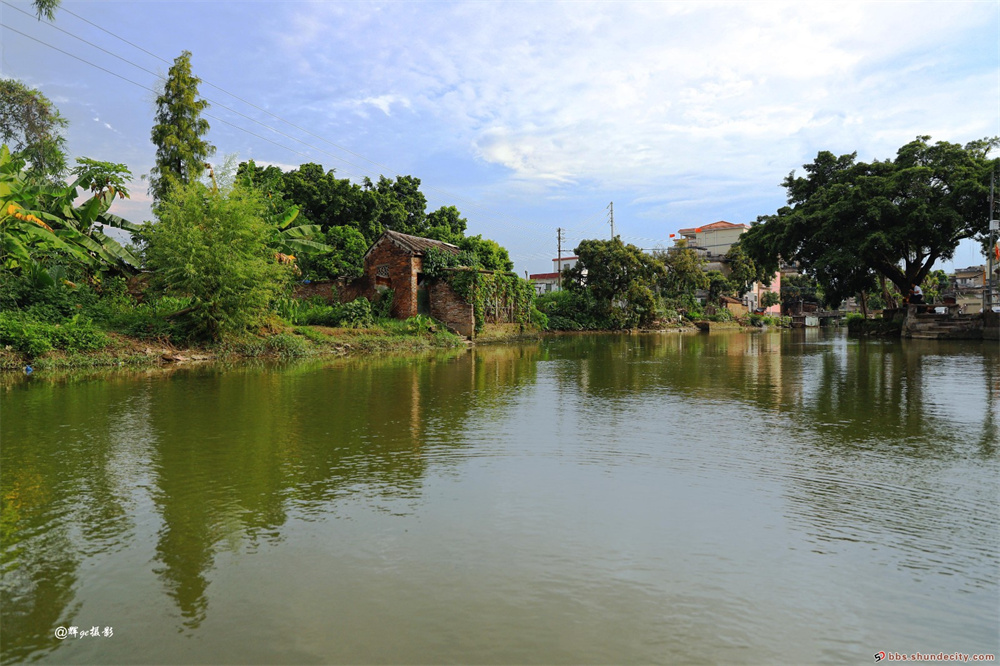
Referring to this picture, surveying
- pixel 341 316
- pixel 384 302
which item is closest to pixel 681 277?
pixel 384 302

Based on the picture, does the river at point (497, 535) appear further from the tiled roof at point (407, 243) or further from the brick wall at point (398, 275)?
the tiled roof at point (407, 243)

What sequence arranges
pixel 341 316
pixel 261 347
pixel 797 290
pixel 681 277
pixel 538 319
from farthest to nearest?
pixel 797 290
pixel 681 277
pixel 538 319
pixel 341 316
pixel 261 347

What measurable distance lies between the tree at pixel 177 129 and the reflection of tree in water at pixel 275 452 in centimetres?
1922

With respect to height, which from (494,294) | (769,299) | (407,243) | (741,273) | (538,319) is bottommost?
(538,319)

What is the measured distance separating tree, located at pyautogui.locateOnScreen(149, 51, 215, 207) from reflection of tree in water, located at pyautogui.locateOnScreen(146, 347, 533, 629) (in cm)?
1922

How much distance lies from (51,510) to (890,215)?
32.4m

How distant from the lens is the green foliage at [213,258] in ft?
49.5

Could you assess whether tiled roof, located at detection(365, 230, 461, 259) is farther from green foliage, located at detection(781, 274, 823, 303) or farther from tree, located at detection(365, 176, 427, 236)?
green foliage, located at detection(781, 274, 823, 303)

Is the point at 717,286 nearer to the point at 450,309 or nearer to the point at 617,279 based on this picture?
the point at 617,279

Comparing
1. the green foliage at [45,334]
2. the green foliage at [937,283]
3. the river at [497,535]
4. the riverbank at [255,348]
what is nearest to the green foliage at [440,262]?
the riverbank at [255,348]

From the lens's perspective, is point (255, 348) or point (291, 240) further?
point (291, 240)

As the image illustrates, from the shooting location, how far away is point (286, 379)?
11.7 meters

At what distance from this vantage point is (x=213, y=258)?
49.8 ft

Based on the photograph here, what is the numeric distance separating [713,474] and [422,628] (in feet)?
10.3
